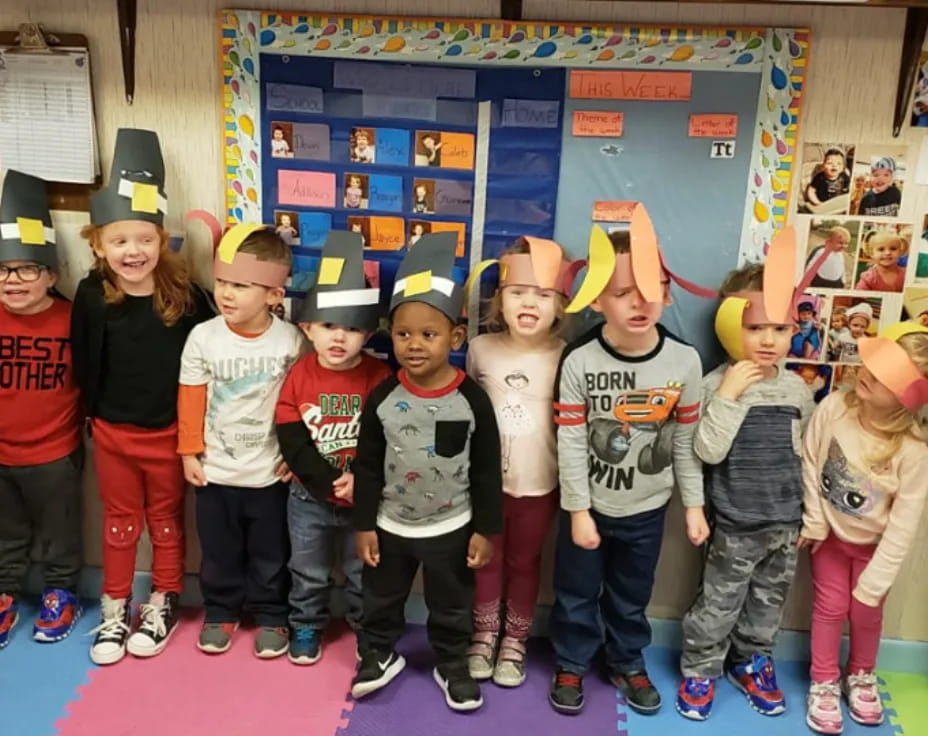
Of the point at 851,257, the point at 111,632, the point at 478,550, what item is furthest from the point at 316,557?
the point at 851,257

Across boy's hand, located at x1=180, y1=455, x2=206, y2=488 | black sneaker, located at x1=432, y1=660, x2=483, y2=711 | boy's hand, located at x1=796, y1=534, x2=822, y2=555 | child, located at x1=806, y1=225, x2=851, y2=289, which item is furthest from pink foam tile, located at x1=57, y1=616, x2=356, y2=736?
child, located at x1=806, y1=225, x2=851, y2=289

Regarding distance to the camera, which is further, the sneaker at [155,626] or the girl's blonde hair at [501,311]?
the sneaker at [155,626]

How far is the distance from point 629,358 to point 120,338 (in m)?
1.19

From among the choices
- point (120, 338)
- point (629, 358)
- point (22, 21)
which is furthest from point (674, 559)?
point (22, 21)

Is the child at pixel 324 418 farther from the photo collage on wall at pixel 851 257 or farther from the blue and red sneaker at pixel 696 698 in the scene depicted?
the photo collage on wall at pixel 851 257

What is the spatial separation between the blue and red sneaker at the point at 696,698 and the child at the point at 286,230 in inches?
56.7

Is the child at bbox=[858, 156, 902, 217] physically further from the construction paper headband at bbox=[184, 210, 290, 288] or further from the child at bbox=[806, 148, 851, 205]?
the construction paper headband at bbox=[184, 210, 290, 288]

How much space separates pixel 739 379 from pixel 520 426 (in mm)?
501

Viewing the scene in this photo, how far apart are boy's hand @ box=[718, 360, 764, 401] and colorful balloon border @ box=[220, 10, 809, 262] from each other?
271 millimetres

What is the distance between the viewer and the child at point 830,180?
197 centimetres

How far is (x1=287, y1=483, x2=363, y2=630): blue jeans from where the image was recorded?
83.9 inches

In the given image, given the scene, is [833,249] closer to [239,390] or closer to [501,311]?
[501,311]

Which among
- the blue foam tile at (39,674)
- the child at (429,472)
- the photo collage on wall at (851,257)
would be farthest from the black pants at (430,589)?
the photo collage on wall at (851,257)

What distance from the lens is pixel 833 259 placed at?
6.61 feet
